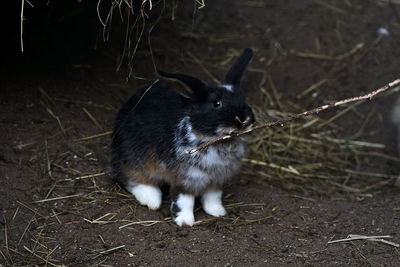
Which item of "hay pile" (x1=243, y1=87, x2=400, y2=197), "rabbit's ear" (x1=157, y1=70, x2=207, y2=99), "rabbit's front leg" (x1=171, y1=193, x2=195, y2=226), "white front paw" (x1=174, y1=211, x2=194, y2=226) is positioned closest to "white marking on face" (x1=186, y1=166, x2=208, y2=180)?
"rabbit's front leg" (x1=171, y1=193, x2=195, y2=226)

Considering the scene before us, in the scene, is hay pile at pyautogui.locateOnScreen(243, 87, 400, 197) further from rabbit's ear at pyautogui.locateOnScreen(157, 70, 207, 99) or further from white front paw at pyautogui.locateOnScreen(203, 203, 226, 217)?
rabbit's ear at pyautogui.locateOnScreen(157, 70, 207, 99)

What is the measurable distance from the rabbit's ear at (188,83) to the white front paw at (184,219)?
2.84 feet

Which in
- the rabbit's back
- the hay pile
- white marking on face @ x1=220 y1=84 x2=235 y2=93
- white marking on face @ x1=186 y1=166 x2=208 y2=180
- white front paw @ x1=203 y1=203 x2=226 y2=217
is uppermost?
white marking on face @ x1=220 y1=84 x2=235 y2=93

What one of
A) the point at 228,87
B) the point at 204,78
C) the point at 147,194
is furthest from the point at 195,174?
the point at 204,78

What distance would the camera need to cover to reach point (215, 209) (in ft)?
17.1

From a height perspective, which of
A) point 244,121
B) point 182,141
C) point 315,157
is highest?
point 244,121

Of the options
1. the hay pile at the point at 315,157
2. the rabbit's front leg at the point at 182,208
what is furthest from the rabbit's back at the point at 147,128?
the hay pile at the point at 315,157

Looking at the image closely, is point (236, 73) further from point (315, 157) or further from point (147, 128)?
point (315, 157)

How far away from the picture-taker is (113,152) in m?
5.45

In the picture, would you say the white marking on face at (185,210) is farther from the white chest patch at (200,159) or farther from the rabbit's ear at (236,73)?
the rabbit's ear at (236,73)

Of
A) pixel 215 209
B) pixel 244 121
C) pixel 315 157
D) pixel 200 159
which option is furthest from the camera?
pixel 315 157

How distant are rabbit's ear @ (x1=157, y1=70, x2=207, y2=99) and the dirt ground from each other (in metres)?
0.54

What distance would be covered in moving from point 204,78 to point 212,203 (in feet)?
7.04

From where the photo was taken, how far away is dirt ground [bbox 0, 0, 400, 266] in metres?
4.61
